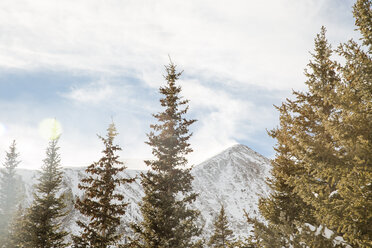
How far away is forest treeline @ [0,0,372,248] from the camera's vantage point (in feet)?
21.4

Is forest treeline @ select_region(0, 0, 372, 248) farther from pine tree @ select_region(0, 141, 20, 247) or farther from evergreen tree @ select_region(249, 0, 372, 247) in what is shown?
pine tree @ select_region(0, 141, 20, 247)

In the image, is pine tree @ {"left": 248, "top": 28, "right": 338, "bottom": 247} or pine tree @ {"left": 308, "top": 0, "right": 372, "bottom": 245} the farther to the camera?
pine tree @ {"left": 248, "top": 28, "right": 338, "bottom": 247}

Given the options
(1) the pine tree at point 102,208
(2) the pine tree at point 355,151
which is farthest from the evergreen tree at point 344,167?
(1) the pine tree at point 102,208

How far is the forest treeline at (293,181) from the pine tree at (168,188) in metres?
0.06

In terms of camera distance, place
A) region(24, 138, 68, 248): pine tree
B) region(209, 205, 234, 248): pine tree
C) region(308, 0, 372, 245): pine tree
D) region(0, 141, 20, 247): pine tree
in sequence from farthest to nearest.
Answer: region(0, 141, 20, 247): pine tree < region(209, 205, 234, 248): pine tree < region(24, 138, 68, 248): pine tree < region(308, 0, 372, 245): pine tree

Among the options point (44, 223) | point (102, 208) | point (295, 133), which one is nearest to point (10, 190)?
point (44, 223)

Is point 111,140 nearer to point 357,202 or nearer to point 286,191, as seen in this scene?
point 286,191

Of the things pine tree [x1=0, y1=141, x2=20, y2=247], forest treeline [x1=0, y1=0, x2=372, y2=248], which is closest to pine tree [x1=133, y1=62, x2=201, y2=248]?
forest treeline [x1=0, y1=0, x2=372, y2=248]

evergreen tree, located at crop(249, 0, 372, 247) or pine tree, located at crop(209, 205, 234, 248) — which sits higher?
evergreen tree, located at crop(249, 0, 372, 247)

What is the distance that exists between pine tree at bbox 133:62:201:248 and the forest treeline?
2.3 inches

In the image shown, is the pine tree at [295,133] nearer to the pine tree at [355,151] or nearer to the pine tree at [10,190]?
the pine tree at [355,151]

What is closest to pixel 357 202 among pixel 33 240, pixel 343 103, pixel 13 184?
pixel 343 103

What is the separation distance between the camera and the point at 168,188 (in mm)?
15133

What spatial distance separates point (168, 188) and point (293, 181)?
864 cm
